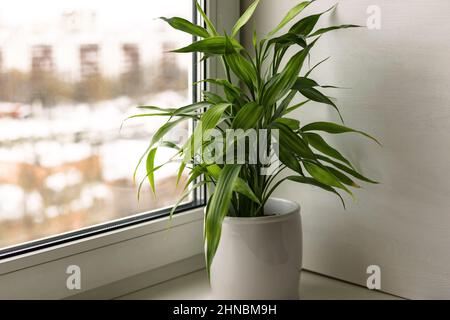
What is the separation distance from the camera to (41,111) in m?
0.99

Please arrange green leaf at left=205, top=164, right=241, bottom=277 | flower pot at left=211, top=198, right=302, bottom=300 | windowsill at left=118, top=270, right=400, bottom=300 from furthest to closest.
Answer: windowsill at left=118, top=270, right=400, bottom=300, flower pot at left=211, top=198, right=302, bottom=300, green leaf at left=205, top=164, right=241, bottom=277

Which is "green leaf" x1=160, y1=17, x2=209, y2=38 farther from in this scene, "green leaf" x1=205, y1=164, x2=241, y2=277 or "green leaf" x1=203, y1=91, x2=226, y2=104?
"green leaf" x1=205, y1=164, x2=241, y2=277

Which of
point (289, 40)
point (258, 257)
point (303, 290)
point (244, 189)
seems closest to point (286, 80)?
point (289, 40)

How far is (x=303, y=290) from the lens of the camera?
3.89 feet

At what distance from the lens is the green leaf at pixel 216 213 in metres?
0.91

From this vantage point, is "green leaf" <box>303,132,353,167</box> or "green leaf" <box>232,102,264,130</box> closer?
"green leaf" <box>232,102,264,130</box>

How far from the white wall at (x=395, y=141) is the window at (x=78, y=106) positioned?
0.30 metres

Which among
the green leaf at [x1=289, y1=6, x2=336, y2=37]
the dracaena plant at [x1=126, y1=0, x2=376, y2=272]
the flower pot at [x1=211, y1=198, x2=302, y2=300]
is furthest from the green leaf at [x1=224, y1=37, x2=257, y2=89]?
the flower pot at [x1=211, y1=198, x2=302, y2=300]

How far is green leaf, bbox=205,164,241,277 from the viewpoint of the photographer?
91 cm

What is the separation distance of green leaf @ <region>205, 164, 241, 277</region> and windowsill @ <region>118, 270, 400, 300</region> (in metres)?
0.26

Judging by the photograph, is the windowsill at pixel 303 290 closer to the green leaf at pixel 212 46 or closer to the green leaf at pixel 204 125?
the green leaf at pixel 204 125

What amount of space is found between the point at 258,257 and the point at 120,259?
0.87 ft

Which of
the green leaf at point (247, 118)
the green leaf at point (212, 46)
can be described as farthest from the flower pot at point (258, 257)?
the green leaf at point (212, 46)

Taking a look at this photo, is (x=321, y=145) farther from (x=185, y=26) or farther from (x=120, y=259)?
Result: (x=120, y=259)
